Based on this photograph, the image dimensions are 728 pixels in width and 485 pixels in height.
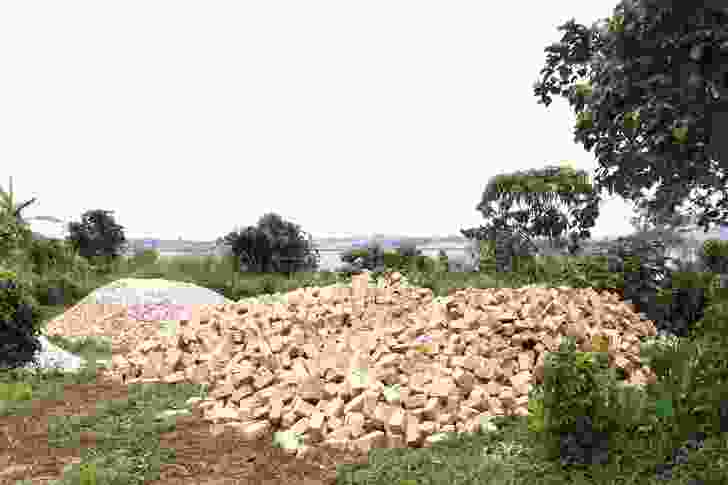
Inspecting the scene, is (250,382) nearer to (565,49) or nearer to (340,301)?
(340,301)

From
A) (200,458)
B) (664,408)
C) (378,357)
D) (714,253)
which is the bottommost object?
(200,458)

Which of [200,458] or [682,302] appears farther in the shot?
[682,302]

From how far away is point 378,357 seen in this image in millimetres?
6164

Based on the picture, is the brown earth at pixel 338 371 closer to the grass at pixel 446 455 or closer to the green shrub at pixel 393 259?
the grass at pixel 446 455

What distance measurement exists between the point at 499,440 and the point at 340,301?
402cm

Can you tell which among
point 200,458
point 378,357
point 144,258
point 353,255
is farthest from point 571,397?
point 144,258

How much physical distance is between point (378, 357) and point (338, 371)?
45 cm

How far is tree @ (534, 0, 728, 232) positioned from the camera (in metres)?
3.47

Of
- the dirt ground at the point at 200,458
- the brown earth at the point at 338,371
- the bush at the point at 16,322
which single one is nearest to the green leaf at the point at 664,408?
the brown earth at the point at 338,371

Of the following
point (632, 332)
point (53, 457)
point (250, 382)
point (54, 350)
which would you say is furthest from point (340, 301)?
point (54, 350)

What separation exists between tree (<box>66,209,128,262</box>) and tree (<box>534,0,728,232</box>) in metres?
24.9

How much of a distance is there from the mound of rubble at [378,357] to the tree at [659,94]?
2152mm

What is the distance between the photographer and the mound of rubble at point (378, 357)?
16.9 ft

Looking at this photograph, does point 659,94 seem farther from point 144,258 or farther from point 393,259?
point 144,258
